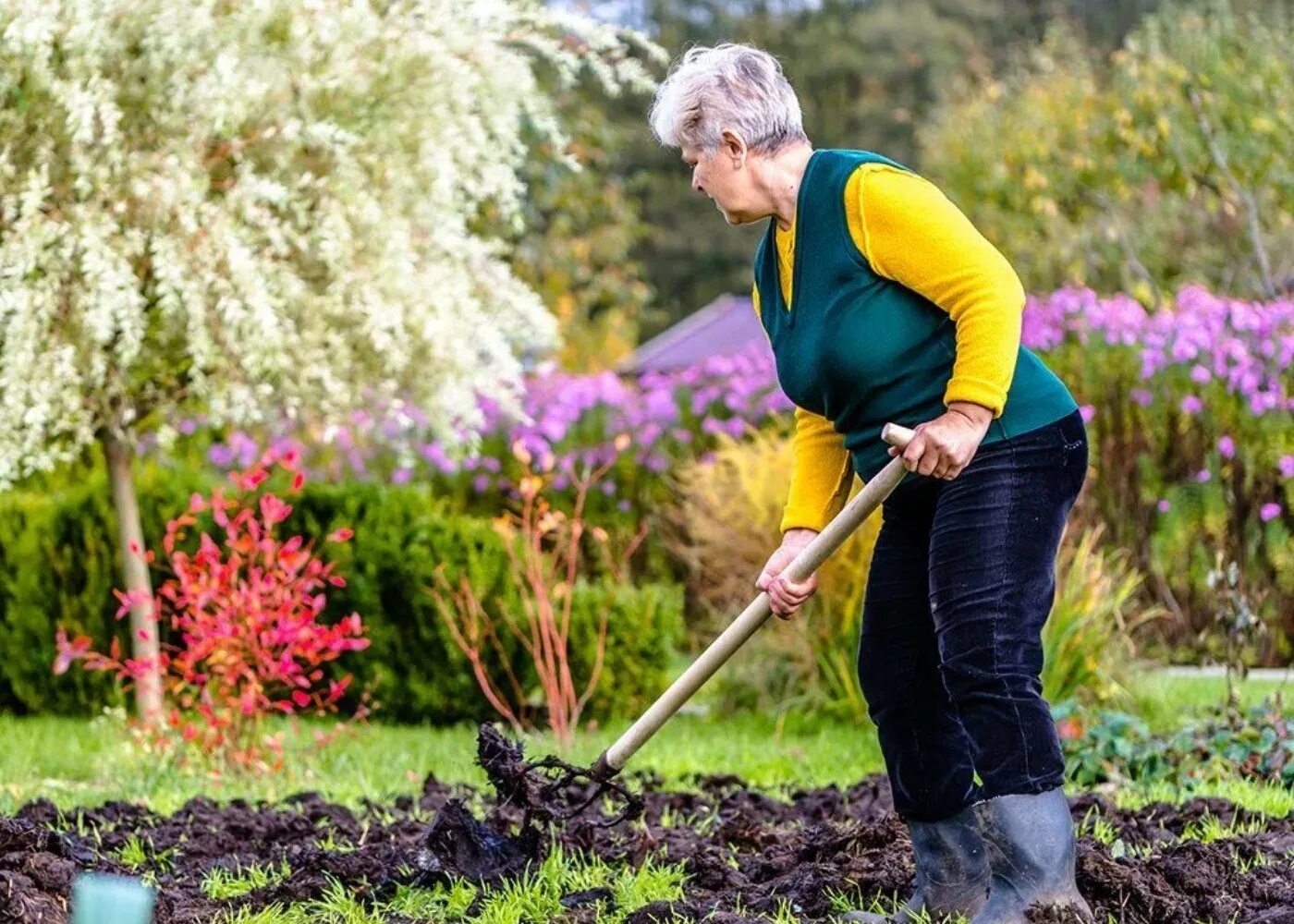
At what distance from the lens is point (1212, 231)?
1539 centimetres

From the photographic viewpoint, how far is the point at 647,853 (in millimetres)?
3709

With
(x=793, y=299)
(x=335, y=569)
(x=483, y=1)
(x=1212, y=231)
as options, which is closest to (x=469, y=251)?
(x=483, y=1)

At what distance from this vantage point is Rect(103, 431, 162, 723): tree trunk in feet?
20.0

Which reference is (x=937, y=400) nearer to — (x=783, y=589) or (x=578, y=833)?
(x=783, y=589)

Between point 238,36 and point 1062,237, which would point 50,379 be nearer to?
point 238,36

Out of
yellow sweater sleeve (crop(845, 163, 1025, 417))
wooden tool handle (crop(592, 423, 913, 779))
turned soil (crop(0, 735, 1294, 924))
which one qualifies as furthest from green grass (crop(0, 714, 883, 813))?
yellow sweater sleeve (crop(845, 163, 1025, 417))

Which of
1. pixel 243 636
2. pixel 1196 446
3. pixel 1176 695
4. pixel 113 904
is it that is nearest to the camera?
pixel 113 904

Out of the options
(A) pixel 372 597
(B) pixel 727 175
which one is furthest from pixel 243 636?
(B) pixel 727 175

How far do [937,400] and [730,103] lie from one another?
24.2 inches

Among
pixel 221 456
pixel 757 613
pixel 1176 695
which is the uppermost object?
pixel 757 613

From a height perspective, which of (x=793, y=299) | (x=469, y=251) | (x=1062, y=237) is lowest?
(x=1062, y=237)

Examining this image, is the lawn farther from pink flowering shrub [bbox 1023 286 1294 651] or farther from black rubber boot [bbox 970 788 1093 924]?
pink flowering shrub [bbox 1023 286 1294 651]

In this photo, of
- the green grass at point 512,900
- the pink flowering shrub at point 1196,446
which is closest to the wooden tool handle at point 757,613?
the green grass at point 512,900

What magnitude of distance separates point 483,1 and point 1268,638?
175 inches
